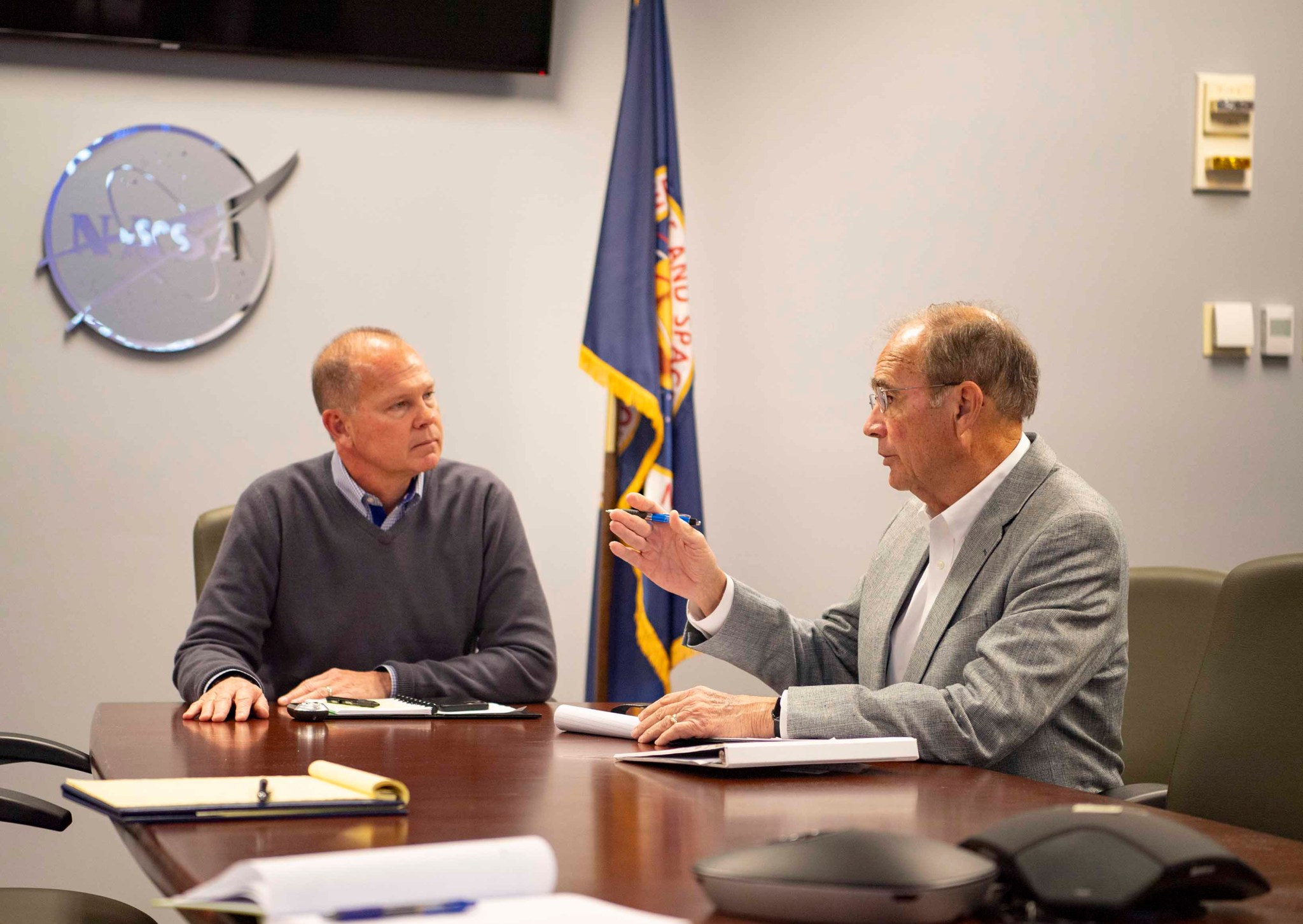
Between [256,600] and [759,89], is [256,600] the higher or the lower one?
the lower one

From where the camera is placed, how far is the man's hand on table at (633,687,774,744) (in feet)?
5.30

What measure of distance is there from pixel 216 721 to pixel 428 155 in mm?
2055

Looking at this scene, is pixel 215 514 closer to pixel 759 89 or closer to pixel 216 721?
pixel 216 721

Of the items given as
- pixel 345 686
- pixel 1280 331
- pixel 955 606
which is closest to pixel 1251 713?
pixel 955 606

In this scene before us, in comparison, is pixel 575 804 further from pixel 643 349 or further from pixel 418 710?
pixel 643 349

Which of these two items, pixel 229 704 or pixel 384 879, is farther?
pixel 229 704

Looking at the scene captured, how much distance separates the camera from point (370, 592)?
8.02 feet

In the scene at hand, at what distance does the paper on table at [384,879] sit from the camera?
→ 723 mm

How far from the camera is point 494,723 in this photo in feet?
6.25

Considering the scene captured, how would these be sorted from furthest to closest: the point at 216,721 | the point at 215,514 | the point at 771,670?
the point at 215,514 < the point at 771,670 < the point at 216,721

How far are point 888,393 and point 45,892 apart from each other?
1.54m

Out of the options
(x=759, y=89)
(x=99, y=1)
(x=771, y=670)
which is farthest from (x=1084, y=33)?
(x=99, y=1)

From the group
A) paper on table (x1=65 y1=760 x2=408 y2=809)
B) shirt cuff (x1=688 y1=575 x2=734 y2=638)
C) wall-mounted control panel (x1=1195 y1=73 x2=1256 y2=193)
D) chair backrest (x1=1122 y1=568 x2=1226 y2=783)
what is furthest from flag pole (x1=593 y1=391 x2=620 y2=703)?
paper on table (x1=65 y1=760 x2=408 y2=809)

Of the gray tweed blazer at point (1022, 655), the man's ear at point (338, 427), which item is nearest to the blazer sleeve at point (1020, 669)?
the gray tweed blazer at point (1022, 655)
